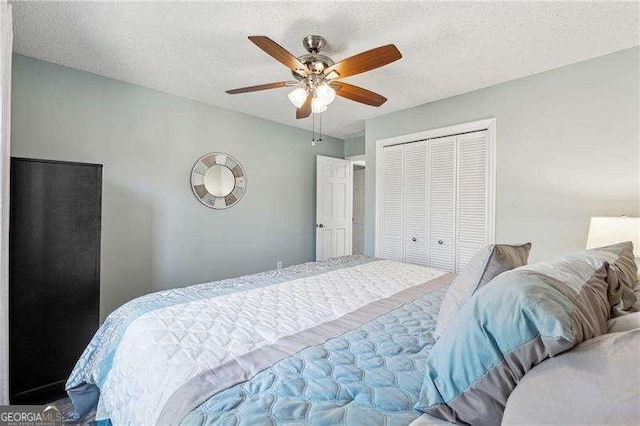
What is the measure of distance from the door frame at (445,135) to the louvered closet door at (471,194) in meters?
0.04

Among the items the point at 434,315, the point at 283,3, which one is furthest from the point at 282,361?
the point at 283,3

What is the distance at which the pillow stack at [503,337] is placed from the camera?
58 cm

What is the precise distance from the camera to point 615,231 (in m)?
1.88

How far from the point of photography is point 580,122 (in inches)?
92.4

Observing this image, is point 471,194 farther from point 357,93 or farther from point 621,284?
point 621,284

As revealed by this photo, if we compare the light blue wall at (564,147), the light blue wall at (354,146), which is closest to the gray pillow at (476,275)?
the light blue wall at (564,147)

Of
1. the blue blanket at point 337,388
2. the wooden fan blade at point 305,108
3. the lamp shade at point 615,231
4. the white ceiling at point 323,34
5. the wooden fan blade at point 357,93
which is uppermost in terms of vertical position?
the white ceiling at point 323,34

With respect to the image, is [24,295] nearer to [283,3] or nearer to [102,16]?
[102,16]

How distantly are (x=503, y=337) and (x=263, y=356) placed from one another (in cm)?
79

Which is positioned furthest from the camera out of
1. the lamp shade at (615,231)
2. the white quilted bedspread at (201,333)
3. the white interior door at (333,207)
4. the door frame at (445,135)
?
the white interior door at (333,207)

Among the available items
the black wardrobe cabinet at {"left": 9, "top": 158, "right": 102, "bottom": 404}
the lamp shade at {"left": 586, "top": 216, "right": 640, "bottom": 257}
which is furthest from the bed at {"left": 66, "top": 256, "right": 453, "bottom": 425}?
the lamp shade at {"left": 586, "top": 216, "right": 640, "bottom": 257}

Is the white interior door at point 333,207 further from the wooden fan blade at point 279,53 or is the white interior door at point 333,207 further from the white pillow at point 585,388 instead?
the white pillow at point 585,388

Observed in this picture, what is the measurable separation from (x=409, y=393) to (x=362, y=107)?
309cm

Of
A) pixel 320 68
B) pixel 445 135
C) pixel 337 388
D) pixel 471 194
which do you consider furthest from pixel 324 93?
pixel 471 194
